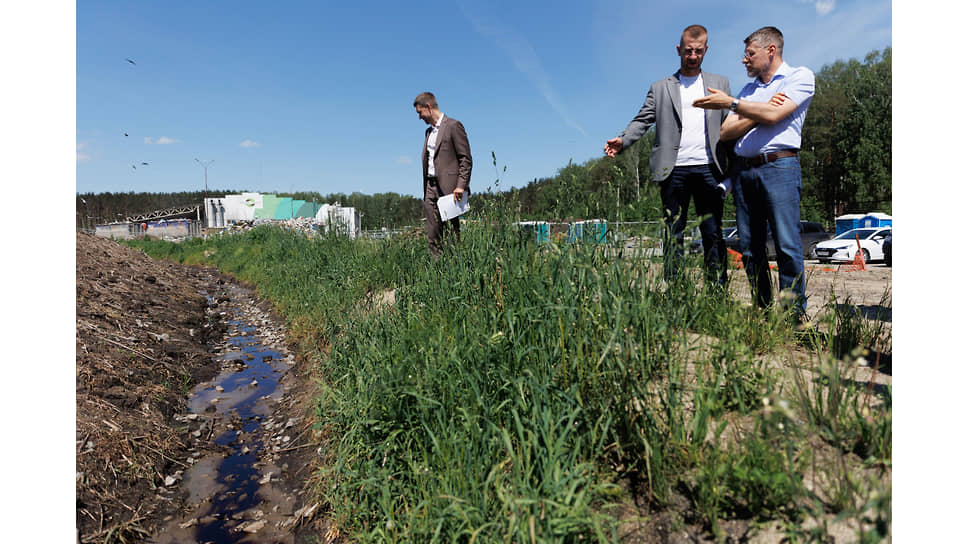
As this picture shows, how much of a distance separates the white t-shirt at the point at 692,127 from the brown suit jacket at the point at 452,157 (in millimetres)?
2341

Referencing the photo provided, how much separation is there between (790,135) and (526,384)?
234 cm

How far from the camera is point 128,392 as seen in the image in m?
4.24

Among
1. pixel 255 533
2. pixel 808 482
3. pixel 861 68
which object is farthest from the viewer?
pixel 861 68

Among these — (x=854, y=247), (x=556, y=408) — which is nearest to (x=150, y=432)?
(x=556, y=408)

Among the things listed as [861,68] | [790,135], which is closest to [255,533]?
[790,135]

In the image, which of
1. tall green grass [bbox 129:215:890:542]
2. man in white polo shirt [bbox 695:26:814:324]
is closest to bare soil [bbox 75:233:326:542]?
tall green grass [bbox 129:215:890:542]

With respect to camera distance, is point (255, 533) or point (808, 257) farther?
point (808, 257)

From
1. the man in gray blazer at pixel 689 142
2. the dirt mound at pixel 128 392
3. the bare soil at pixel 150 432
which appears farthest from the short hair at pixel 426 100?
the dirt mound at pixel 128 392

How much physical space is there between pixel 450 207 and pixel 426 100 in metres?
1.29

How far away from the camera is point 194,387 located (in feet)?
17.2

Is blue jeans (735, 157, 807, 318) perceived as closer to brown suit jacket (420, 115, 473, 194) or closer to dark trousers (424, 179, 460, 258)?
brown suit jacket (420, 115, 473, 194)

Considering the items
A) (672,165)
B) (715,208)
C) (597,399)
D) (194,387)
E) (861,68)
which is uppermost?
(861,68)

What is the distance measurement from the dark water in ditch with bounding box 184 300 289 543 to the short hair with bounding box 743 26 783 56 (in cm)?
453

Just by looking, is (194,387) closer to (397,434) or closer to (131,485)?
(131,485)
